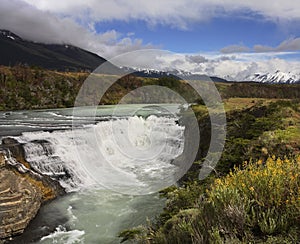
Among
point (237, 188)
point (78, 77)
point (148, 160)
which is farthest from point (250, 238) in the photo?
point (78, 77)

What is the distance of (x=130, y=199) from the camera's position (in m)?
16.6

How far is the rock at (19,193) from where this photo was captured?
42.1ft

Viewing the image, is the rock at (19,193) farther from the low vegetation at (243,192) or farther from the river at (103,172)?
the low vegetation at (243,192)

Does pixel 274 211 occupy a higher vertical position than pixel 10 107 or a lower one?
higher

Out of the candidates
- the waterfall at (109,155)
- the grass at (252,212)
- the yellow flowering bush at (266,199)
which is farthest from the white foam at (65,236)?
the yellow flowering bush at (266,199)

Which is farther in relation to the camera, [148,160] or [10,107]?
[10,107]

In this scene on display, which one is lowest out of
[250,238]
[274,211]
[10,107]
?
[10,107]

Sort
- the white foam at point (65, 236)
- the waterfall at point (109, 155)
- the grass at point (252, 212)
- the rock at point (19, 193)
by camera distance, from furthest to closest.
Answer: the waterfall at point (109, 155), the rock at point (19, 193), the white foam at point (65, 236), the grass at point (252, 212)

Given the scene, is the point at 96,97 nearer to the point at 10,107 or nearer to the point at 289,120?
the point at 10,107

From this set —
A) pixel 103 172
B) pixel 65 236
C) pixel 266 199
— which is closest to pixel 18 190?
pixel 65 236

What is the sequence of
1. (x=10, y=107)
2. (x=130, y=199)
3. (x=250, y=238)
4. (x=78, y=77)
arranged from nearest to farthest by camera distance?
(x=250, y=238) < (x=130, y=199) < (x=10, y=107) < (x=78, y=77)

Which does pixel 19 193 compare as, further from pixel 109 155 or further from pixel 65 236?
pixel 109 155

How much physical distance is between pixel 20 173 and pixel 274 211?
14.5 meters

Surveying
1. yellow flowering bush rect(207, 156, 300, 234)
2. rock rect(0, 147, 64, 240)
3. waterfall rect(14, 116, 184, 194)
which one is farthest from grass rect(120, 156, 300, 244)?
waterfall rect(14, 116, 184, 194)
